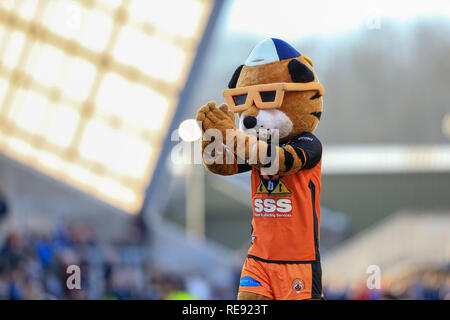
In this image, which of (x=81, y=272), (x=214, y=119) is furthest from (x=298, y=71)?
(x=81, y=272)

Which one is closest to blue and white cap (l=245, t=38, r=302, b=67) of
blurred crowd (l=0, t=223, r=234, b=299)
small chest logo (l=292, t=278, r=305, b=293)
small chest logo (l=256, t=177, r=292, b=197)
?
small chest logo (l=256, t=177, r=292, b=197)

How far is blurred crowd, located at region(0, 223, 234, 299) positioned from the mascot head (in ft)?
11.6

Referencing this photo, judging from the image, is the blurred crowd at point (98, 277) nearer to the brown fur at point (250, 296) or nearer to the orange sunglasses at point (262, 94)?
the brown fur at point (250, 296)

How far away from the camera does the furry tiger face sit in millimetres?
3047

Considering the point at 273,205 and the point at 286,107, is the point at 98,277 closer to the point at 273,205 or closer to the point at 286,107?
the point at 273,205

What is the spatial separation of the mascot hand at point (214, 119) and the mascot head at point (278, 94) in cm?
14

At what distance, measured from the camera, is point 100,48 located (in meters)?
11.9

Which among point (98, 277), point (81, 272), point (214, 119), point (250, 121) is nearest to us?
point (214, 119)

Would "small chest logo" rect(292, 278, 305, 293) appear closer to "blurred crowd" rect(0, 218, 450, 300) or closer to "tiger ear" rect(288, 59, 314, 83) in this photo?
"tiger ear" rect(288, 59, 314, 83)

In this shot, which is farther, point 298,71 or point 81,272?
point 81,272

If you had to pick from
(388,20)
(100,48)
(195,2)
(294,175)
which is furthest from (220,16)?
(388,20)

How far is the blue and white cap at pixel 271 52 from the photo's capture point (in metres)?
3.11

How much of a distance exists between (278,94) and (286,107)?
10 cm

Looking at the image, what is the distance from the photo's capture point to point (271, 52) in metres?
3.12
